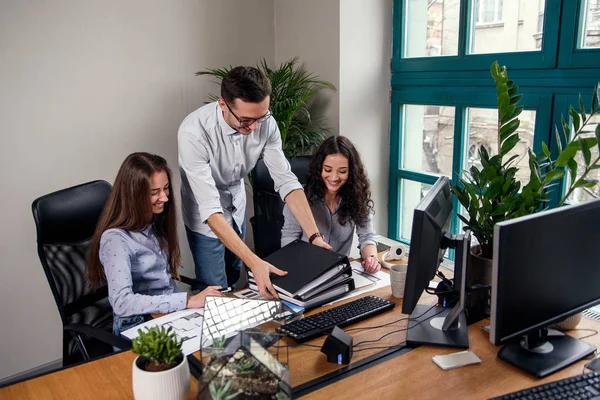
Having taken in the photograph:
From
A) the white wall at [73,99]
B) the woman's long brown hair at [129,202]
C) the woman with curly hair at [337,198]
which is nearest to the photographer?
the woman's long brown hair at [129,202]

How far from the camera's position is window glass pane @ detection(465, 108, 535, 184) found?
7.61 feet

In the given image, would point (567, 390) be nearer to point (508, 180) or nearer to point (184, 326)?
point (508, 180)

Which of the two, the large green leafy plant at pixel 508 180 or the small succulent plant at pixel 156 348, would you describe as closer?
the small succulent plant at pixel 156 348

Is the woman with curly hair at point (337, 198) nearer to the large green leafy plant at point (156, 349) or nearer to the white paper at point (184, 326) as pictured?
the white paper at point (184, 326)

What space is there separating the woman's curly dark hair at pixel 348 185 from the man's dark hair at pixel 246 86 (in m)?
0.45

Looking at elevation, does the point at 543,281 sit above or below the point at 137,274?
above

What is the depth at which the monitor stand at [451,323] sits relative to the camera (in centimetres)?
145

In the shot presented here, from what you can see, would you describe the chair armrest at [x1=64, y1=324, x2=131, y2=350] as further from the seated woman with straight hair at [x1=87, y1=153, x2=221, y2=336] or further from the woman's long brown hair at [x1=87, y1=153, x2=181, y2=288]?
the woman's long brown hair at [x1=87, y1=153, x2=181, y2=288]

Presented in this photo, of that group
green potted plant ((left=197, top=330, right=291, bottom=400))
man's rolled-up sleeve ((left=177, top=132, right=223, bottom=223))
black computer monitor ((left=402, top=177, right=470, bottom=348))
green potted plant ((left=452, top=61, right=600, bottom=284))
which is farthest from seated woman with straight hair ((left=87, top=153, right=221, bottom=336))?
green potted plant ((left=452, top=61, right=600, bottom=284))

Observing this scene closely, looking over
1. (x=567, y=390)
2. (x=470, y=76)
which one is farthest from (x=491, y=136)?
(x=567, y=390)

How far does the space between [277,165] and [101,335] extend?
1044mm

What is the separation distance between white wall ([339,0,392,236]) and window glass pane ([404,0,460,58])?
117mm

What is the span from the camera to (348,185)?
89.3 inches

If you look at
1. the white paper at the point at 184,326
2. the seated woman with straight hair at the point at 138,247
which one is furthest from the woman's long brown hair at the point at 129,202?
the white paper at the point at 184,326
